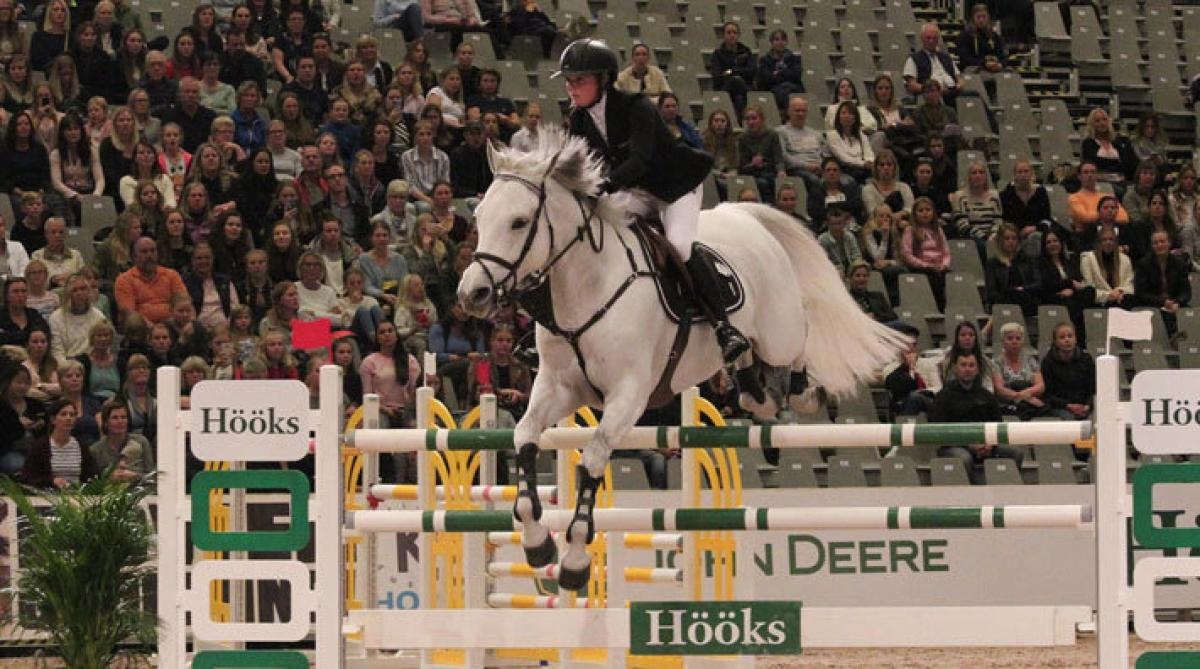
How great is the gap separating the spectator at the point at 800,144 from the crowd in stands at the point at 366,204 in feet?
0.05


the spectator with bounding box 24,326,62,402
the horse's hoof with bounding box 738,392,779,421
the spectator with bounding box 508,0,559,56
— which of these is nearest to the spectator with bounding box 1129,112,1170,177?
the spectator with bounding box 508,0,559,56

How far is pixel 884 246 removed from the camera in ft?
43.7

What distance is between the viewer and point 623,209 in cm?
722

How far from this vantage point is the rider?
7.18m

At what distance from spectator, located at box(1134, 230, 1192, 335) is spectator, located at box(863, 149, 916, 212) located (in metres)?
1.41

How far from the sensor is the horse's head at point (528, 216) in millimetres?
6523

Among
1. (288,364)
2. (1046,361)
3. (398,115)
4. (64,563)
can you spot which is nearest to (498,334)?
(288,364)

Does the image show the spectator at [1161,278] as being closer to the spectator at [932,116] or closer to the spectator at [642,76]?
the spectator at [932,116]

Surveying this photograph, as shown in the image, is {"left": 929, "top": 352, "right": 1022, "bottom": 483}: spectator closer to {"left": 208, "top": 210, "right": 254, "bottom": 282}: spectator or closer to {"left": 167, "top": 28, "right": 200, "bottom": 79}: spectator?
{"left": 208, "top": 210, "right": 254, "bottom": 282}: spectator

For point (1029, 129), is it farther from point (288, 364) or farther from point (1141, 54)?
point (288, 364)

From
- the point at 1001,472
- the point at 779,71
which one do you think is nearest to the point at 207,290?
the point at 1001,472

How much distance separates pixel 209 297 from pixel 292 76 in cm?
228

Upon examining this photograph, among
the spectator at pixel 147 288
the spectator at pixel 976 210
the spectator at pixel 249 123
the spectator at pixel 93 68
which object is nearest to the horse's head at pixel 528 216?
the spectator at pixel 147 288

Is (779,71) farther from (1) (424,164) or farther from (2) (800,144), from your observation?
(1) (424,164)
